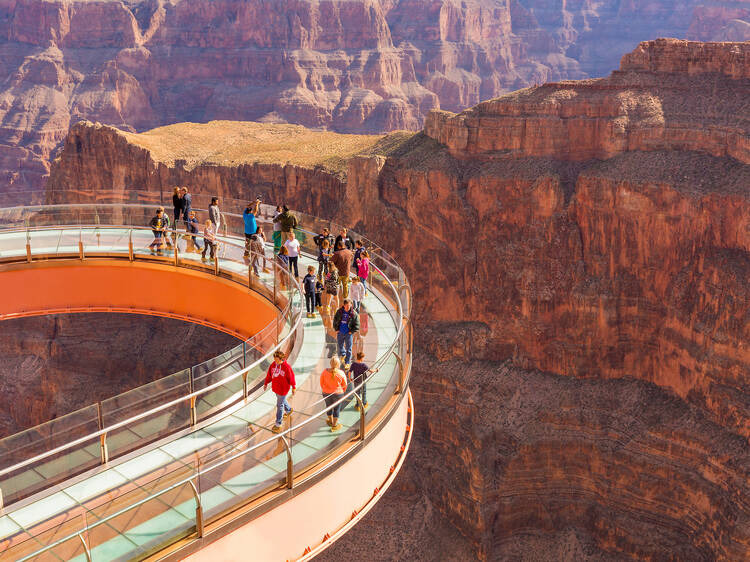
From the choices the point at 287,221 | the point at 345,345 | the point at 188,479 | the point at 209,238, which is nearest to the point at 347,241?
the point at 287,221

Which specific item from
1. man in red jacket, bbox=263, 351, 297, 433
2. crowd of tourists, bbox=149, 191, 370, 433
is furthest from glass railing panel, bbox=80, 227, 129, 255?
man in red jacket, bbox=263, 351, 297, 433

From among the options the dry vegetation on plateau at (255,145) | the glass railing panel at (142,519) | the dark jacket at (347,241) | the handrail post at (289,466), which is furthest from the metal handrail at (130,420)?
the dry vegetation on plateau at (255,145)

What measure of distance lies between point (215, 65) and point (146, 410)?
124 m

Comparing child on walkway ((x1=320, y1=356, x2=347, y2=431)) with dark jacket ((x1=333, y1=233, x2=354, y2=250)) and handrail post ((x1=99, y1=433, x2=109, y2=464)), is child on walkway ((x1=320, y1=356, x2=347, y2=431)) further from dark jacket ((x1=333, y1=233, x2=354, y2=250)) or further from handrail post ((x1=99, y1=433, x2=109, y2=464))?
dark jacket ((x1=333, y1=233, x2=354, y2=250))

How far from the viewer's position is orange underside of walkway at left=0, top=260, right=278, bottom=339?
27844mm

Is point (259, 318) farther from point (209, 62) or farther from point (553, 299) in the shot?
point (209, 62)

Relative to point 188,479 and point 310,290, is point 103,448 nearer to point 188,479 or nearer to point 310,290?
point 188,479

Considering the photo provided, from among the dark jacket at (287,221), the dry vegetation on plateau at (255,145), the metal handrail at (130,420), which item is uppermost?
the dark jacket at (287,221)

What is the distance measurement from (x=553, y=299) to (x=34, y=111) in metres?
98.4

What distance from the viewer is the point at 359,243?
2492 cm

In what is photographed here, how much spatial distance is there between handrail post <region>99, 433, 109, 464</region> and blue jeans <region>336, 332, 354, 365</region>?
21.2ft

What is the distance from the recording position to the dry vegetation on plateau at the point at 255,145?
62.5 meters

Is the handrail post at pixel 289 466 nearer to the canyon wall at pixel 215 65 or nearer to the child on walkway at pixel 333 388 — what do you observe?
the child on walkway at pixel 333 388

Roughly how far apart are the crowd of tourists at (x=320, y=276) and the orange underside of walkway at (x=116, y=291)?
0.99 meters
